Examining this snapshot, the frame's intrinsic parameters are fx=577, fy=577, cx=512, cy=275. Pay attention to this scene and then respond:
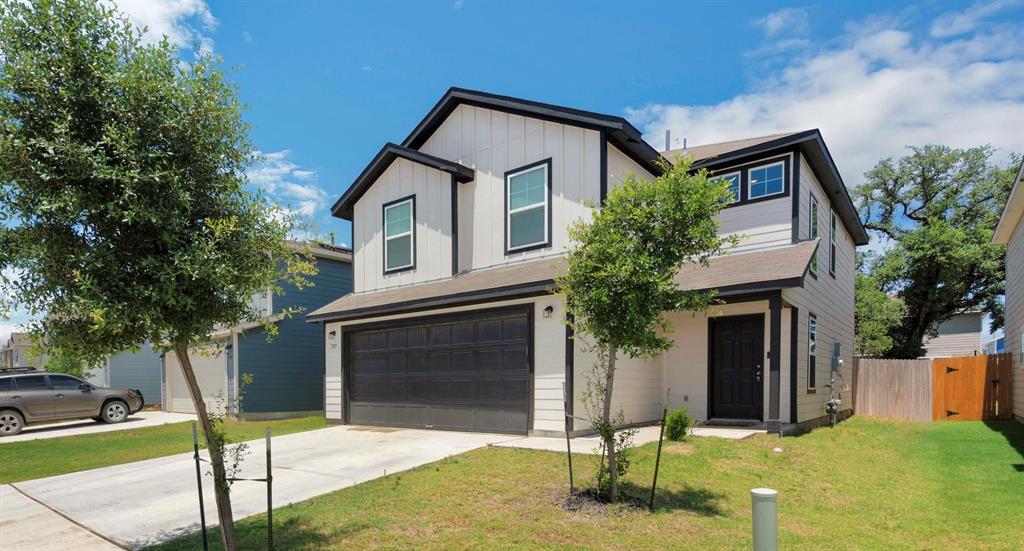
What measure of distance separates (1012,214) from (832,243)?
341 centimetres

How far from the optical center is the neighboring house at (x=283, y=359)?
16.7 m

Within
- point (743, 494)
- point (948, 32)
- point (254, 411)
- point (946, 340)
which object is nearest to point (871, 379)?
point (948, 32)

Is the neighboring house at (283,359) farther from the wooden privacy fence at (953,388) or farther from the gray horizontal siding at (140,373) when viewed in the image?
the wooden privacy fence at (953,388)

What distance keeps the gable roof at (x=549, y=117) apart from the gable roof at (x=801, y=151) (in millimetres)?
751

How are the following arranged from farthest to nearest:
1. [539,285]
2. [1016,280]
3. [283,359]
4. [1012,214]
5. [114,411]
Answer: [283,359] → [114,411] → [1016,280] → [1012,214] → [539,285]

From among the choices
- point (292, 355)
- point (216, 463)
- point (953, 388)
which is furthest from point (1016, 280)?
point (292, 355)

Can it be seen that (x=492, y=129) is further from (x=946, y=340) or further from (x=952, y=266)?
(x=946, y=340)

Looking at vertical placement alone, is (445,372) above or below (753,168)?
below

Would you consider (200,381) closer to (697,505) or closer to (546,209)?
(546,209)

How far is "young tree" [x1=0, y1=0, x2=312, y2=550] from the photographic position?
395 centimetres

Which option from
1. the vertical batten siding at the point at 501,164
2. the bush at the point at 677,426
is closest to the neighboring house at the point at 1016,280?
the bush at the point at 677,426

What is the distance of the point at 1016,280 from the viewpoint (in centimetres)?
1352

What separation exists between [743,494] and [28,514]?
8204 mm

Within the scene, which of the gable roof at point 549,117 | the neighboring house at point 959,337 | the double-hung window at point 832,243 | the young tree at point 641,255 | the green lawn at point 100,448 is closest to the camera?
the young tree at point 641,255
